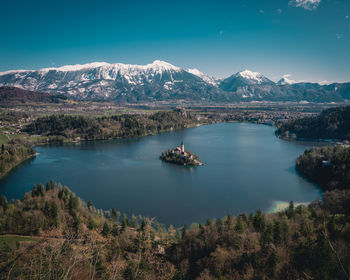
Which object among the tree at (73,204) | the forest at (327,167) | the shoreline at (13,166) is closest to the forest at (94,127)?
the shoreline at (13,166)

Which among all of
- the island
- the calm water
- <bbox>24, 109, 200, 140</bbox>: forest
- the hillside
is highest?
the hillside

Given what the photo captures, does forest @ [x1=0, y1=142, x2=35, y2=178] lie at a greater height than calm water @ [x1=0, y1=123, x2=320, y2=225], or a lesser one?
greater

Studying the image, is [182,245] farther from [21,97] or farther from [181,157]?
[21,97]

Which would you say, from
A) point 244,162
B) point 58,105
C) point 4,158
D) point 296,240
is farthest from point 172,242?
point 58,105

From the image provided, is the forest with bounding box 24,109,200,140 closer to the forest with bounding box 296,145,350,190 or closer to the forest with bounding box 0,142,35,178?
the forest with bounding box 0,142,35,178

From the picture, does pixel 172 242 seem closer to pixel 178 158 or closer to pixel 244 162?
pixel 178 158

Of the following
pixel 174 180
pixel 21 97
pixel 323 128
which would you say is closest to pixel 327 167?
pixel 174 180

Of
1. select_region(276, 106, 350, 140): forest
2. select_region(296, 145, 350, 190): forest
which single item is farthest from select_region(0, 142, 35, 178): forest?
select_region(276, 106, 350, 140): forest

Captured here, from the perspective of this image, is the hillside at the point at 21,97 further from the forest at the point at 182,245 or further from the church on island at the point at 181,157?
the forest at the point at 182,245
